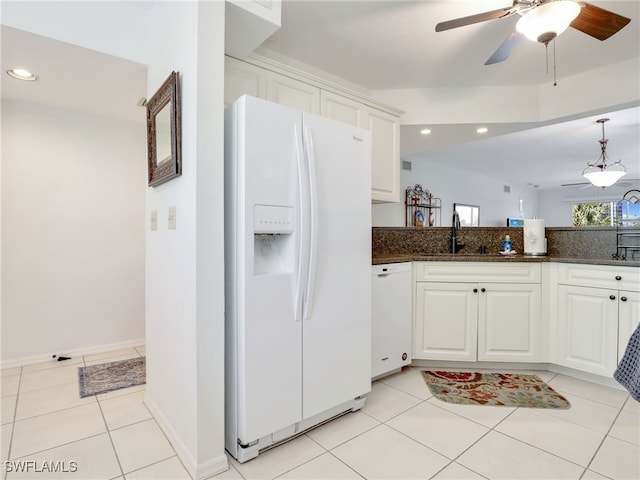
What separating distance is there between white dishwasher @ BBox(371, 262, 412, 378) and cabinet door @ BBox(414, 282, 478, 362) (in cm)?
13

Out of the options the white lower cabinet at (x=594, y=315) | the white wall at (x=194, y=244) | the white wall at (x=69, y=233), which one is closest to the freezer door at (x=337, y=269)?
the white wall at (x=194, y=244)

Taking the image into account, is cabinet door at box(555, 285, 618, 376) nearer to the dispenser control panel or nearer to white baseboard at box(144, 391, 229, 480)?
the dispenser control panel

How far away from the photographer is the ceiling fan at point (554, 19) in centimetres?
169

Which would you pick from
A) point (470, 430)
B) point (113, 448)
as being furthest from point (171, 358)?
point (470, 430)

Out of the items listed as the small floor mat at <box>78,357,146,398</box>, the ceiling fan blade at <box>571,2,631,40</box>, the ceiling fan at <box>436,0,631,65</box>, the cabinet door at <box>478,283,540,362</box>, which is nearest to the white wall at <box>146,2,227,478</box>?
the small floor mat at <box>78,357,146,398</box>

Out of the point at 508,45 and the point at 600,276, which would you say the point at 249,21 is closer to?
the point at 508,45

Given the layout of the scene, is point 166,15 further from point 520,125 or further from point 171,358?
point 520,125

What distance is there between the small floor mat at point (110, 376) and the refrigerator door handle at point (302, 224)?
165 cm

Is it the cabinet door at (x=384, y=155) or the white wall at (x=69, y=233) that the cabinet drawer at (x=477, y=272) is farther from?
the white wall at (x=69, y=233)

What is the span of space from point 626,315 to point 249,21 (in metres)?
2.99

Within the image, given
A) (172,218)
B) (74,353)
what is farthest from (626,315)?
(74,353)

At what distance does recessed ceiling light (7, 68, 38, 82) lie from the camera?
2.27 metres

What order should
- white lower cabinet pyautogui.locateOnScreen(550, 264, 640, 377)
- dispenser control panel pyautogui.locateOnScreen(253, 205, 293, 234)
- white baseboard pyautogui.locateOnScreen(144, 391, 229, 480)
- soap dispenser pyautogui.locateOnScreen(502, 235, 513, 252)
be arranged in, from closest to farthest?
white baseboard pyautogui.locateOnScreen(144, 391, 229, 480) → dispenser control panel pyautogui.locateOnScreen(253, 205, 293, 234) → white lower cabinet pyautogui.locateOnScreen(550, 264, 640, 377) → soap dispenser pyautogui.locateOnScreen(502, 235, 513, 252)

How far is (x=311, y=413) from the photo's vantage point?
1.84 meters
